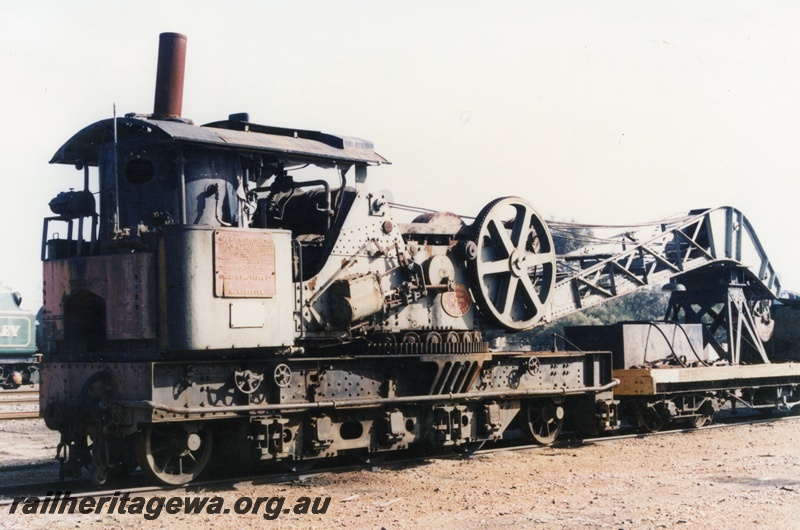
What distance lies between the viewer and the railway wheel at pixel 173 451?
34.2ft

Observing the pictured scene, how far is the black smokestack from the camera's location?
11617 millimetres

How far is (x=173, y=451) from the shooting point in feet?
35.1

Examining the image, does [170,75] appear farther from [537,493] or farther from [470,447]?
[537,493]

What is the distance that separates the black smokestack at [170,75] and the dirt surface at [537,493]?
474cm

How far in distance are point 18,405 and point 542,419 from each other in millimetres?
14454

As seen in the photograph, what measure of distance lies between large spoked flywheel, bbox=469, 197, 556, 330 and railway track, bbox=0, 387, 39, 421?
11.0m

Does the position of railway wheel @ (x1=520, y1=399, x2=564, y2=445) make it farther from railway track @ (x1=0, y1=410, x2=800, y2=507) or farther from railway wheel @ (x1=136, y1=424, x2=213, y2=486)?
railway wheel @ (x1=136, y1=424, x2=213, y2=486)

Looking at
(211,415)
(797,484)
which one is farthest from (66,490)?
(797,484)

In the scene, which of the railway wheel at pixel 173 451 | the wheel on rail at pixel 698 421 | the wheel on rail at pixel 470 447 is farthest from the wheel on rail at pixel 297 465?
the wheel on rail at pixel 698 421

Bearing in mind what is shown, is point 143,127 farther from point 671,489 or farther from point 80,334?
point 671,489

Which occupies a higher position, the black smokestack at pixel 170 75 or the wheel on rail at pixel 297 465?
the black smokestack at pixel 170 75

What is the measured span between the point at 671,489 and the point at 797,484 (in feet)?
5.08

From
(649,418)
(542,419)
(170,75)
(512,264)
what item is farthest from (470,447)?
(170,75)

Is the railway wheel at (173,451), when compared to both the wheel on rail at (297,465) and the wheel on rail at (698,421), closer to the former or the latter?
the wheel on rail at (297,465)
